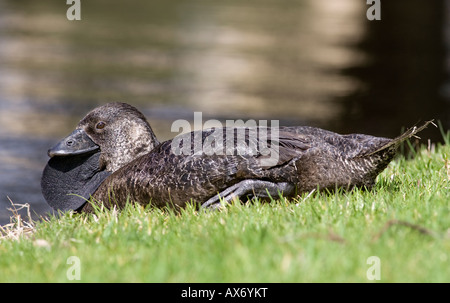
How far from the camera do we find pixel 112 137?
6.16m

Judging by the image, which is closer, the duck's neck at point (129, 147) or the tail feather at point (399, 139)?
the tail feather at point (399, 139)

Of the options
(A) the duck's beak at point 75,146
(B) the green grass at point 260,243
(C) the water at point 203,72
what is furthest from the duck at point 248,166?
(C) the water at point 203,72

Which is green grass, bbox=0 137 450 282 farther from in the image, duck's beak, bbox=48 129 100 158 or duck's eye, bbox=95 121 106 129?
duck's eye, bbox=95 121 106 129

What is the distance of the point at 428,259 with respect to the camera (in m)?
3.48

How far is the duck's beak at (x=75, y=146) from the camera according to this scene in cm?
611

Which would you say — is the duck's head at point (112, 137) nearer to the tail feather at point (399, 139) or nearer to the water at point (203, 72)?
the water at point (203, 72)

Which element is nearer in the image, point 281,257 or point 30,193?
point 281,257

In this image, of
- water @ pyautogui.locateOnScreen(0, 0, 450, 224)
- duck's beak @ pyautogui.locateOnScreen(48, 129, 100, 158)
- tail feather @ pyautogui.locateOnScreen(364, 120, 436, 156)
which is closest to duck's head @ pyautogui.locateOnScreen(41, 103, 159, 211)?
duck's beak @ pyautogui.locateOnScreen(48, 129, 100, 158)

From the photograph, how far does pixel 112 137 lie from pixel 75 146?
347 mm

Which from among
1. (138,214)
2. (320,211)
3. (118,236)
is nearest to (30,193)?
(138,214)

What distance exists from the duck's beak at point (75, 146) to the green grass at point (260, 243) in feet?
3.85

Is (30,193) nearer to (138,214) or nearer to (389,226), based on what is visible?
(138,214)
